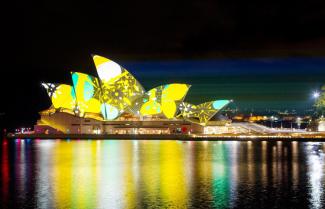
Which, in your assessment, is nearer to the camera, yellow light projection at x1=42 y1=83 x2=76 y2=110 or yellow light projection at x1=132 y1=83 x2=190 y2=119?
yellow light projection at x1=132 y1=83 x2=190 y2=119

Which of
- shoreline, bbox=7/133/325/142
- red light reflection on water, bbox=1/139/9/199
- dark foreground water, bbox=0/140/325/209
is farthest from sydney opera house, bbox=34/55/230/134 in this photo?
dark foreground water, bbox=0/140/325/209

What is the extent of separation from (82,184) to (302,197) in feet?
28.0

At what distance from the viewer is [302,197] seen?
20172 mm

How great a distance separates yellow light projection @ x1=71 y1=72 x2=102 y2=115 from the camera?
187 ft

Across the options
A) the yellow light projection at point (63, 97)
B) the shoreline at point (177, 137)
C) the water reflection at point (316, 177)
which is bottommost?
the water reflection at point (316, 177)

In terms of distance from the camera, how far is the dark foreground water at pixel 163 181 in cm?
1944

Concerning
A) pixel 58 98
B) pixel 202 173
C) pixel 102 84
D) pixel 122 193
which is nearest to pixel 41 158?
pixel 202 173

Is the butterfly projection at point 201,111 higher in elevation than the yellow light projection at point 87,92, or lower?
lower

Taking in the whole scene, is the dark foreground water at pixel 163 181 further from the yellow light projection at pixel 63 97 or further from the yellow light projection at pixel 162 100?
the yellow light projection at pixel 63 97

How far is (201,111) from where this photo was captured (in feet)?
207

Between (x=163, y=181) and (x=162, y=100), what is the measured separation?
37.1 metres

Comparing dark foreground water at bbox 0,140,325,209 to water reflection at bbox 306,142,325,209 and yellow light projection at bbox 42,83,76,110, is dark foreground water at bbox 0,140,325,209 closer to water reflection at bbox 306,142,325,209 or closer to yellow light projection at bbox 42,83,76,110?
water reflection at bbox 306,142,325,209

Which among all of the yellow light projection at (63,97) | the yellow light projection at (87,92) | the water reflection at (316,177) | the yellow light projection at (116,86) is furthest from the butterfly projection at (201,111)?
the water reflection at (316,177)

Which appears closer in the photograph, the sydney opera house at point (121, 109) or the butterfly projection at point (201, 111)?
the sydney opera house at point (121, 109)
